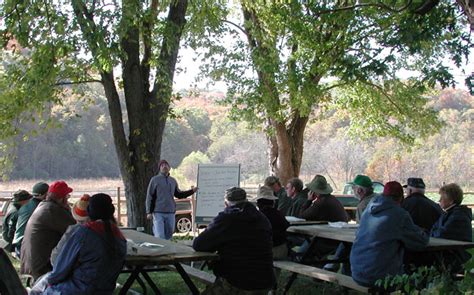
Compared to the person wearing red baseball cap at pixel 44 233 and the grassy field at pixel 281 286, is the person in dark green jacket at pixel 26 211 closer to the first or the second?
the person wearing red baseball cap at pixel 44 233

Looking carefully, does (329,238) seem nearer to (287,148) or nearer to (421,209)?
(421,209)

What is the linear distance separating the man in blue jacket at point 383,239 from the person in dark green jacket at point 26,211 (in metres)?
3.58

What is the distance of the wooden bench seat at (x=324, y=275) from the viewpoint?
641 cm

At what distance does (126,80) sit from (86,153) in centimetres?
4118

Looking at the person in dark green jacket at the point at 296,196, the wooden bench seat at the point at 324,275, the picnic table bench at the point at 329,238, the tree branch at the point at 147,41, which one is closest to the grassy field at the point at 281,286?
the picnic table bench at the point at 329,238

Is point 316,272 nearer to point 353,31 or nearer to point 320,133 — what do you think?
point 353,31

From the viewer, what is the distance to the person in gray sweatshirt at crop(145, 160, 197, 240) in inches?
443

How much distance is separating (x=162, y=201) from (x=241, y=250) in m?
5.62

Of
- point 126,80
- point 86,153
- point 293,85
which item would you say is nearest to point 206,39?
point 293,85

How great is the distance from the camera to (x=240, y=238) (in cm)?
581

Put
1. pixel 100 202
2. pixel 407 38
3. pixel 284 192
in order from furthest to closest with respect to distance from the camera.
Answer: pixel 284 192 < pixel 407 38 < pixel 100 202

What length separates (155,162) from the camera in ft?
39.4

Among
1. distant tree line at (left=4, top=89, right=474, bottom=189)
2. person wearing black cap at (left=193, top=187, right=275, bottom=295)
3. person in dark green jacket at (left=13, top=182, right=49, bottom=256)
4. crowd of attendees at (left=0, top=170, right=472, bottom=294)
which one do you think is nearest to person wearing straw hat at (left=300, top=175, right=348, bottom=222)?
crowd of attendees at (left=0, top=170, right=472, bottom=294)

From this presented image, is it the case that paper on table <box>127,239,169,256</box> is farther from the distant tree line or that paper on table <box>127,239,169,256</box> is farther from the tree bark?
the distant tree line
